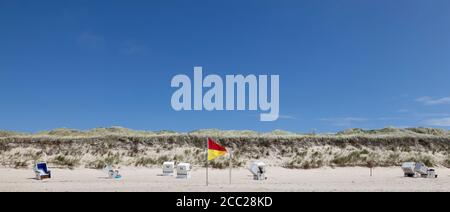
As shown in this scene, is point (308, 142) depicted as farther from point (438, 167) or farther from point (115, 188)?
point (115, 188)

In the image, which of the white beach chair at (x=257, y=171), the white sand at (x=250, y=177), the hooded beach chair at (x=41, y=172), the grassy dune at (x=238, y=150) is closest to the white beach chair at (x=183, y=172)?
the white sand at (x=250, y=177)

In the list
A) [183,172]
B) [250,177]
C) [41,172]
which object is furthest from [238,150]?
[41,172]

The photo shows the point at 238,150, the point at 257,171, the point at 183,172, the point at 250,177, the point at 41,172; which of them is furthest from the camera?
the point at 238,150

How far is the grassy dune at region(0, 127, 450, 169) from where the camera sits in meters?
30.3

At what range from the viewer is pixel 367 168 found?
94.0 feet

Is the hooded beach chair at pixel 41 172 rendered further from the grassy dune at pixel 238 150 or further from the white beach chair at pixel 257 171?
the white beach chair at pixel 257 171

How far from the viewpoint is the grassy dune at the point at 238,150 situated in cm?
3028

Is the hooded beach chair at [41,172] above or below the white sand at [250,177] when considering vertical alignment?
above

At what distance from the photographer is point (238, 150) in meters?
34.6

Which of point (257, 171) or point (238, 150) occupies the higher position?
point (238, 150)

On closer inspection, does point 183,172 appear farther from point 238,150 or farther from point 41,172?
point 238,150
